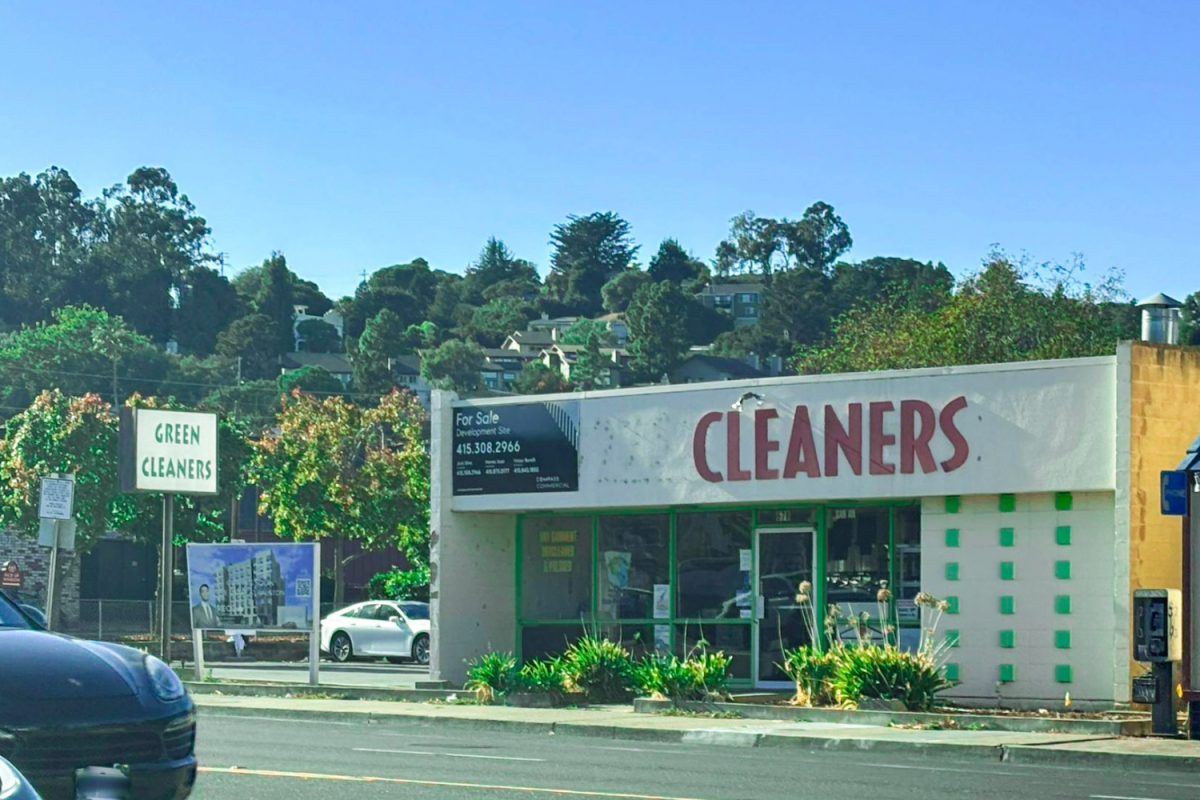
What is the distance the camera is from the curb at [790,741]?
57.5 feet

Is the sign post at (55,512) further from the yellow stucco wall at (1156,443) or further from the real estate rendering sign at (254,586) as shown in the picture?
the yellow stucco wall at (1156,443)

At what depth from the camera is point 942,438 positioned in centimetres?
2433

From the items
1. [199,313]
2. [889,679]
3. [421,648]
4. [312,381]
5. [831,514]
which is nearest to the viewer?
[889,679]

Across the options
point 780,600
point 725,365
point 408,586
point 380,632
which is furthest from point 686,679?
point 725,365

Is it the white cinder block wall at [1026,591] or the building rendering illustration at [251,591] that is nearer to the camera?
the white cinder block wall at [1026,591]

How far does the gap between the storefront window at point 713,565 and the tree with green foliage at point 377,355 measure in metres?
129

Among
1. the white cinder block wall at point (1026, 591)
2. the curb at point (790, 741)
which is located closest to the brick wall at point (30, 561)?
the curb at point (790, 741)

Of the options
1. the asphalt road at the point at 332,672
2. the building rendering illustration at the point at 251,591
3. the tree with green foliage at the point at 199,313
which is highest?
the tree with green foliage at the point at 199,313

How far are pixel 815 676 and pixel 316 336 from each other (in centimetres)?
17035

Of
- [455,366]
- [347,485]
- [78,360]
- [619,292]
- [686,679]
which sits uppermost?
[619,292]

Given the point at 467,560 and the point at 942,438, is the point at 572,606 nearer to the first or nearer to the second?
the point at 467,560

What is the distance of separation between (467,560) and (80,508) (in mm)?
24740

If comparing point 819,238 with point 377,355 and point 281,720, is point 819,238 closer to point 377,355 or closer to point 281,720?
point 377,355

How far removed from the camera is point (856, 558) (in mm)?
26172
